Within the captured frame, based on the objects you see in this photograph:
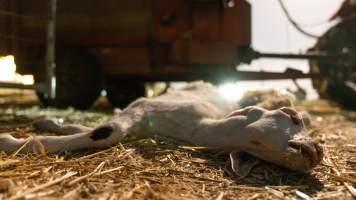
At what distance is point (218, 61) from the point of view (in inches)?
258

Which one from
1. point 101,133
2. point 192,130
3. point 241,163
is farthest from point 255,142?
point 101,133

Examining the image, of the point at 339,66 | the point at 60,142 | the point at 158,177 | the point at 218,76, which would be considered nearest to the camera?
the point at 158,177

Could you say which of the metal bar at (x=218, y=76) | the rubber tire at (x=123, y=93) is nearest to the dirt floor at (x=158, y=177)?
the metal bar at (x=218, y=76)

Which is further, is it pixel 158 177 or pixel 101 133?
pixel 101 133

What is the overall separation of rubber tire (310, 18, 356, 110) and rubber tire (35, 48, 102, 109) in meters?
3.57

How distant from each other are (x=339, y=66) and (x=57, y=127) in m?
5.53

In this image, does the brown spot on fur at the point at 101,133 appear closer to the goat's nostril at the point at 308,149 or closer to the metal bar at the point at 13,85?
the goat's nostril at the point at 308,149

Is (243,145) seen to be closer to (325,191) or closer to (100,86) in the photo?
(325,191)

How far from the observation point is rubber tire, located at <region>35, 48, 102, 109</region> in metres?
6.37

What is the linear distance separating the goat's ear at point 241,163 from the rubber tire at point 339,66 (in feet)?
16.9

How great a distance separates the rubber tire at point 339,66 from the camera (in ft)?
25.0

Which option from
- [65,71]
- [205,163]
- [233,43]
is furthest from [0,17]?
[205,163]

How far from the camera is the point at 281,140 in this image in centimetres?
249

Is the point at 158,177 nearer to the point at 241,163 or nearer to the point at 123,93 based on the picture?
the point at 241,163
